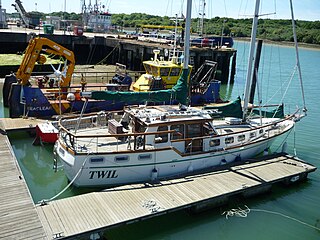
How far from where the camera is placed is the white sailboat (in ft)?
38.9

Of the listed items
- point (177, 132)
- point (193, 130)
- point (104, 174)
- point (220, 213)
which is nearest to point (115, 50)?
point (193, 130)

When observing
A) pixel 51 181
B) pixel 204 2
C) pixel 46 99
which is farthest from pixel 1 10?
pixel 51 181

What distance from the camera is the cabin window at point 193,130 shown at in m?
13.1

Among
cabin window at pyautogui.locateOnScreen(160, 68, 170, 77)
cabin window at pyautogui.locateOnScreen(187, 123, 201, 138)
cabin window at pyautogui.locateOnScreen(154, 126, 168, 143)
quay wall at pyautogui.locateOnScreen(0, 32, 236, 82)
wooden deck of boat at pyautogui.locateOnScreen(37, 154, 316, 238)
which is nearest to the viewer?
wooden deck of boat at pyautogui.locateOnScreen(37, 154, 316, 238)

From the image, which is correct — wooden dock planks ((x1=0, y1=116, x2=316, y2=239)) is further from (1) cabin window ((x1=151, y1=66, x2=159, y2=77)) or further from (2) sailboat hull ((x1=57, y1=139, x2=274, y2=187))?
(1) cabin window ((x1=151, y1=66, x2=159, y2=77))

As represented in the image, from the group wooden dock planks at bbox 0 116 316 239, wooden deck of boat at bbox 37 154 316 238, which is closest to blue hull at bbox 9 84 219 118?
wooden dock planks at bbox 0 116 316 239

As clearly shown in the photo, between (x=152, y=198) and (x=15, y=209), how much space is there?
13.3 feet

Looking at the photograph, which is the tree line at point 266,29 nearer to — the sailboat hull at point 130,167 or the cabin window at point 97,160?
the sailboat hull at point 130,167

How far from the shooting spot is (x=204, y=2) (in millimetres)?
42031

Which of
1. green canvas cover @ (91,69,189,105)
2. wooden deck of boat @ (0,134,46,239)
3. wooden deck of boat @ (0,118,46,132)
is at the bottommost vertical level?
wooden deck of boat @ (0,134,46,239)

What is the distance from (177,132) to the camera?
42.1ft

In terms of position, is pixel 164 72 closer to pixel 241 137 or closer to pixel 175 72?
pixel 175 72

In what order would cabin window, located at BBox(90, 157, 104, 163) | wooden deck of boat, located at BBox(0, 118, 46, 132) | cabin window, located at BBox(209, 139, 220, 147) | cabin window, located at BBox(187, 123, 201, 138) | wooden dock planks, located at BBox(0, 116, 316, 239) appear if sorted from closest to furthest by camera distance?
1. wooden dock planks, located at BBox(0, 116, 316, 239)
2. cabin window, located at BBox(90, 157, 104, 163)
3. cabin window, located at BBox(187, 123, 201, 138)
4. cabin window, located at BBox(209, 139, 220, 147)
5. wooden deck of boat, located at BBox(0, 118, 46, 132)

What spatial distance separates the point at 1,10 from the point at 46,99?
126 feet
